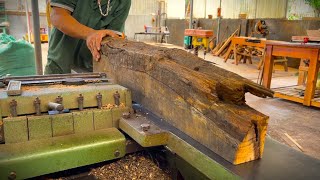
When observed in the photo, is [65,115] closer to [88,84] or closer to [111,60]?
[88,84]

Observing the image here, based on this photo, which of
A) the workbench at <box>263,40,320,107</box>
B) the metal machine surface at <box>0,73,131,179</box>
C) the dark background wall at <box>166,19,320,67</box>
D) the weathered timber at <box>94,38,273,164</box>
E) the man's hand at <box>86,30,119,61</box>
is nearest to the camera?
the weathered timber at <box>94,38,273,164</box>

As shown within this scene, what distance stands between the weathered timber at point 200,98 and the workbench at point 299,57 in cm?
305

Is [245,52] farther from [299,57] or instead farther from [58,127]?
[58,127]

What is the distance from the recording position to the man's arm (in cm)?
158

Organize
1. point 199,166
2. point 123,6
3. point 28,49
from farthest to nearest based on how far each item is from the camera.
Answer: point 28,49
point 123,6
point 199,166

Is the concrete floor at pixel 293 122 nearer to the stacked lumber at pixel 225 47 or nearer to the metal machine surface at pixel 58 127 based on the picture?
the metal machine surface at pixel 58 127

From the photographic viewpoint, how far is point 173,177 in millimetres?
990

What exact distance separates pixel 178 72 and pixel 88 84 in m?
0.45

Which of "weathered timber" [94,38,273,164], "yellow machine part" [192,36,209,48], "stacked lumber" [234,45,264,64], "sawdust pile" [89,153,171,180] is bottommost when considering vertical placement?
"sawdust pile" [89,153,171,180]

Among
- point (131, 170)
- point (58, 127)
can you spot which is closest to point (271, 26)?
point (131, 170)

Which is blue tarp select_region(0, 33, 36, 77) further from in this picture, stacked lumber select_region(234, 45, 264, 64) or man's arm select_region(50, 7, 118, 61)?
stacked lumber select_region(234, 45, 264, 64)

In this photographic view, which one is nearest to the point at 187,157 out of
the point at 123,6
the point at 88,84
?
the point at 88,84

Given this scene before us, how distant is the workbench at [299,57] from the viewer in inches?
141

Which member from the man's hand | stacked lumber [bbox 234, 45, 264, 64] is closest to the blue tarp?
the man's hand
